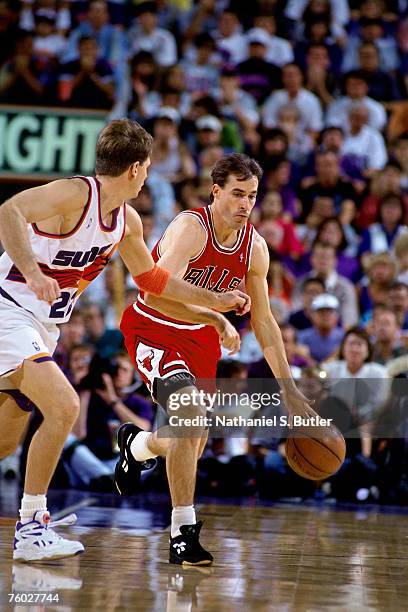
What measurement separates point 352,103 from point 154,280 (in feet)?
26.3

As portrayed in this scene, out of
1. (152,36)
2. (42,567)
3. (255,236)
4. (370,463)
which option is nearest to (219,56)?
(152,36)

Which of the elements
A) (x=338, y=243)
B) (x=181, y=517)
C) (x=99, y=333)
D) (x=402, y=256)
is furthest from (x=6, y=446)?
(x=338, y=243)

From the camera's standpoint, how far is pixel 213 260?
213 inches

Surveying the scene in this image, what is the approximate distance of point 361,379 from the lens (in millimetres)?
7992

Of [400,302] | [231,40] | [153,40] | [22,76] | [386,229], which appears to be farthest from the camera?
[231,40]

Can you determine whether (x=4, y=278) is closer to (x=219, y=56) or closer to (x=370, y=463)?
(x=370, y=463)

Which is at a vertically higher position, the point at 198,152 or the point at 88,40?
the point at 88,40

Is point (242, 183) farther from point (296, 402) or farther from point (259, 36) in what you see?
point (259, 36)

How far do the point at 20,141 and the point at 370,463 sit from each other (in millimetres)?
4890

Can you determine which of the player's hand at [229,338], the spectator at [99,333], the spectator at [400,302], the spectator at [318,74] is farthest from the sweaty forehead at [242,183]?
the spectator at [318,74]

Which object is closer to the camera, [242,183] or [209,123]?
[242,183]

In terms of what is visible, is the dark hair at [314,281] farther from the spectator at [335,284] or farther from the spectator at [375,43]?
the spectator at [375,43]

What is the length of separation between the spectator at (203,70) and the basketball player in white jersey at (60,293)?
26.8ft

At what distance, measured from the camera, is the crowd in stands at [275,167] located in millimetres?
7996
